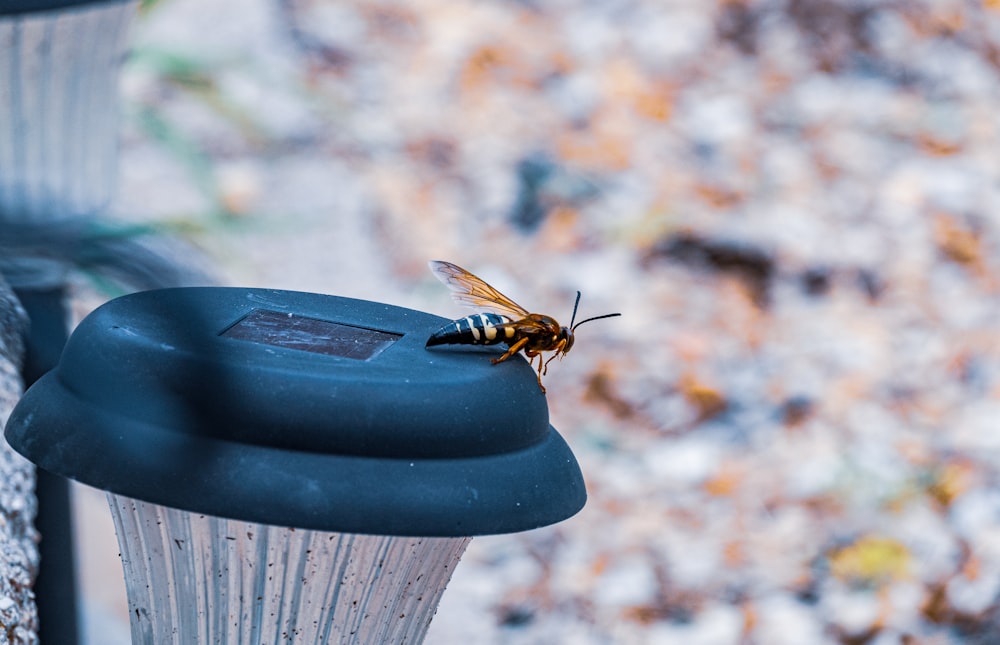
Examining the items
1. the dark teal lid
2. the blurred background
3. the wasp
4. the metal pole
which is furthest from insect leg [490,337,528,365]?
the blurred background

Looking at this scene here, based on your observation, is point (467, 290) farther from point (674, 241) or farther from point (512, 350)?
point (674, 241)

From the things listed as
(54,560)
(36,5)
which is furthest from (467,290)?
(54,560)

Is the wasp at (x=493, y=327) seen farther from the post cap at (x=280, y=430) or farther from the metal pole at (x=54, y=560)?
the metal pole at (x=54, y=560)

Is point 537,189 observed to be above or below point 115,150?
below

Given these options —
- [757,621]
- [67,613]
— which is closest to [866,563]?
[757,621]

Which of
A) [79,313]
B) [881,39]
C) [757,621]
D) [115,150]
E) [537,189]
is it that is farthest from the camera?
[881,39]

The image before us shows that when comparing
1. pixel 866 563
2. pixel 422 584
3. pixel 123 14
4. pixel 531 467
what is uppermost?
pixel 123 14

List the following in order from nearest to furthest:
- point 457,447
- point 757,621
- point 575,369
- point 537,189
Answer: point 457,447 → point 757,621 → point 575,369 → point 537,189

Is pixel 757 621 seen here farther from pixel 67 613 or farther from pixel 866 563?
pixel 67 613
